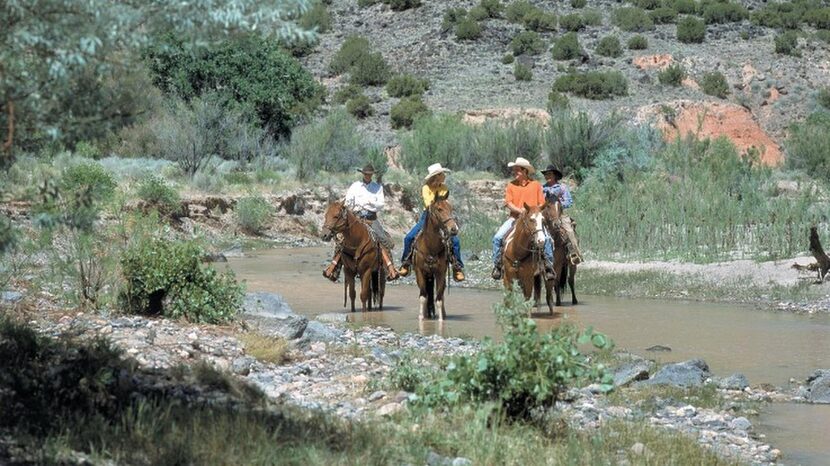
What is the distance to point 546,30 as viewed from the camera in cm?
7112

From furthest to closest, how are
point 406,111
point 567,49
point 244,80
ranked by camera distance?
point 567,49 < point 406,111 < point 244,80

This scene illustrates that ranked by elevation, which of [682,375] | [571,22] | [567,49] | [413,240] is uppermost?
[571,22]

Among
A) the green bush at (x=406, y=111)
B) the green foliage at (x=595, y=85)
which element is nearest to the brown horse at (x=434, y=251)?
the green bush at (x=406, y=111)

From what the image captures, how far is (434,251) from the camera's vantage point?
1867cm

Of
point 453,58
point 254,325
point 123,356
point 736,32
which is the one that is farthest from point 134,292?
point 736,32

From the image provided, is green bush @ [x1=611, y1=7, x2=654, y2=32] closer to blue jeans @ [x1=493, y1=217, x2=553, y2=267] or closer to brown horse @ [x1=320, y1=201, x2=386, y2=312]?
brown horse @ [x1=320, y1=201, x2=386, y2=312]

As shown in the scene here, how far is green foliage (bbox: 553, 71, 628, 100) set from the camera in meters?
61.8

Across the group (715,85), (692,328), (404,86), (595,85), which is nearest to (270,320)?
(692,328)

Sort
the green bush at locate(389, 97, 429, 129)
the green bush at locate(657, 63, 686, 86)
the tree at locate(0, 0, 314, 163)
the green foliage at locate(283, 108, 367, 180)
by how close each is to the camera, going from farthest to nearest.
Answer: the green bush at locate(657, 63, 686, 86) < the green bush at locate(389, 97, 429, 129) < the green foliage at locate(283, 108, 367, 180) < the tree at locate(0, 0, 314, 163)

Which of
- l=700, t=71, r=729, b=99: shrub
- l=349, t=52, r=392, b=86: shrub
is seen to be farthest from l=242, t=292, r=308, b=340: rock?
l=700, t=71, r=729, b=99: shrub

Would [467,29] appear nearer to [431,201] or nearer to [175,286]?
[431,201]

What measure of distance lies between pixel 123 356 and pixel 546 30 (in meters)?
62.6

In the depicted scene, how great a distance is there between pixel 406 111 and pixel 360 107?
13.0 feet

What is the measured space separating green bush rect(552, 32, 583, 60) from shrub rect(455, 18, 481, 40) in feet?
14.9
